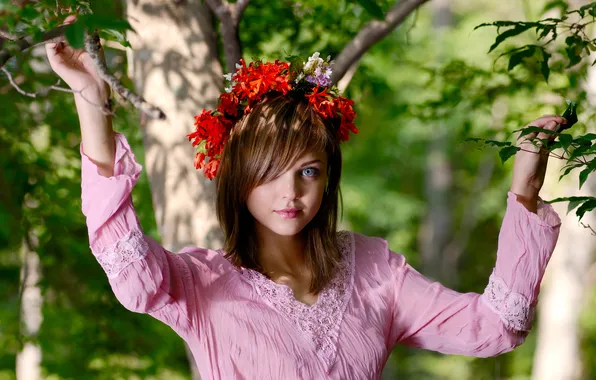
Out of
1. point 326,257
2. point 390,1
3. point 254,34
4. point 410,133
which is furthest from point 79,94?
point 410,133

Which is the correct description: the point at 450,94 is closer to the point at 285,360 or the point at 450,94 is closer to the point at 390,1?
the point at 390,1

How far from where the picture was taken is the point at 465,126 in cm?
352

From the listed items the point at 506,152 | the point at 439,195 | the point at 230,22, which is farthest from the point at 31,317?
the point at 439,195

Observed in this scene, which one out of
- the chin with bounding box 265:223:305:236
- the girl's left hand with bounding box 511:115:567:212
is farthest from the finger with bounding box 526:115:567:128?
the chin with bounding box 265:223:305:236

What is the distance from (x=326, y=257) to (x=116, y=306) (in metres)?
3.14

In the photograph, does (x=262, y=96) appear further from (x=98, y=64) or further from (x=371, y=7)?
(x=98, y=64)

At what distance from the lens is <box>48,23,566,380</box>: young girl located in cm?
190

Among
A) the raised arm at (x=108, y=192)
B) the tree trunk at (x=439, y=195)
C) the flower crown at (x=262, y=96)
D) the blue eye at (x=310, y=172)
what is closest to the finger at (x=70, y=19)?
the raised arm at (x=108, y=192)

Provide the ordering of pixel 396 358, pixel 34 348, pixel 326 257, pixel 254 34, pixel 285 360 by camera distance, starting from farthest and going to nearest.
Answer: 1. pixel 396 358
2. pixel 34 348
3. pixel 254 34
4. pixel 326 257
5. pixel 285 360

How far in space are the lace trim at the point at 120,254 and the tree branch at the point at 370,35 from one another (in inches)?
45.2

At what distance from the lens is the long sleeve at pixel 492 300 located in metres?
1.96

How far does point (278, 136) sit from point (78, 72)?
531mm

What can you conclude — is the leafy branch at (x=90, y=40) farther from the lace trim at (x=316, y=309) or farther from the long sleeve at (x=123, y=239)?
the lace trim at (x=316, y=309)

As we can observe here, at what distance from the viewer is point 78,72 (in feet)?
5.28
